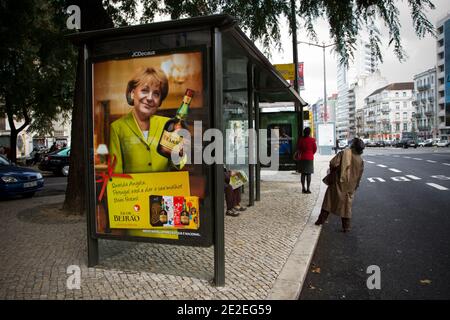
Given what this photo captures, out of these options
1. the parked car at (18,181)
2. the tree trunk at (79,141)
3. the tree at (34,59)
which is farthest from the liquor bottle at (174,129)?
the parked car at (18,181)

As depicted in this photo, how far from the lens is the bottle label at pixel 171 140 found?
4.18 metres

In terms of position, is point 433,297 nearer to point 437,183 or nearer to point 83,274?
point 83,274

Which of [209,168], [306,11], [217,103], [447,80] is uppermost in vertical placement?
[447,80]

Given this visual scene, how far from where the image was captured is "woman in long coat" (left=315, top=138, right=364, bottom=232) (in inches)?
258

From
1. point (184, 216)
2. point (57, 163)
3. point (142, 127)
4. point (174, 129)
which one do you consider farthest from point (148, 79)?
point (57, 163)

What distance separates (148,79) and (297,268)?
2697 mm

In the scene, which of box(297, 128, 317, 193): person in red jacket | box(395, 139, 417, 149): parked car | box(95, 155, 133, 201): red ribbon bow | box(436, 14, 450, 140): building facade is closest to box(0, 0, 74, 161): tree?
box(95, 155, 133, 201): red ribbon bow

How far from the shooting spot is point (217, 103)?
398 centimetres

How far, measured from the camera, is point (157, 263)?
486 centimetres

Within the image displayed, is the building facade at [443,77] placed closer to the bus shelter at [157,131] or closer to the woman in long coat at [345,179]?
the woman in long coat at [345,179]
